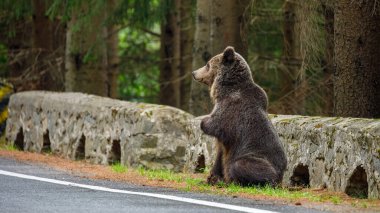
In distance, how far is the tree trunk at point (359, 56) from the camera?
11984 millimetres

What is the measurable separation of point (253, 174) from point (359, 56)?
2561 millimetres

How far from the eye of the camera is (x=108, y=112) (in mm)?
15250

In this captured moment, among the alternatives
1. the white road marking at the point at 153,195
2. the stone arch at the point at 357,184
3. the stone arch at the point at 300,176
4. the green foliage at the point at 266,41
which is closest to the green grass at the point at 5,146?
the green foliage at the point at 266,41

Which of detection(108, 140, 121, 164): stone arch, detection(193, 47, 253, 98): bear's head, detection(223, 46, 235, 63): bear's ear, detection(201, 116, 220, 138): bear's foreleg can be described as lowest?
detection(108, 140, 121, 164): stone arch

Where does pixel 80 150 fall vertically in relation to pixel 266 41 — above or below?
below

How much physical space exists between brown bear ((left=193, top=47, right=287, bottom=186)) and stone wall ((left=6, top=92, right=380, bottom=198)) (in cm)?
64

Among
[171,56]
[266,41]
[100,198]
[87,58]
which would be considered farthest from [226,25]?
[171,56]

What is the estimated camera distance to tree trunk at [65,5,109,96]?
21094 millimetres

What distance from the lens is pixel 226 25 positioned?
15.7m

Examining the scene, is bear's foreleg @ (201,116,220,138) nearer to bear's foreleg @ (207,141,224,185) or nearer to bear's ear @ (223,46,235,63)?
bear's foreleg @ (207,141,224,185)

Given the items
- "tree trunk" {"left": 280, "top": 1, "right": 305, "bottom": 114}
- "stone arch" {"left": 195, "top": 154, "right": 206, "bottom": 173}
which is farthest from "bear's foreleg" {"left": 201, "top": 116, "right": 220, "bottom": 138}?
"tree trunk" {"left": 280, "top": 1, "right": 305, "bottom": 114}

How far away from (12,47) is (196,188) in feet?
62.4

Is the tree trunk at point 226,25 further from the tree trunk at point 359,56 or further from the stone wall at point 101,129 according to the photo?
the tree trunk at point 359,56

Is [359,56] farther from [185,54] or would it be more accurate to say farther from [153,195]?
[185,54]
